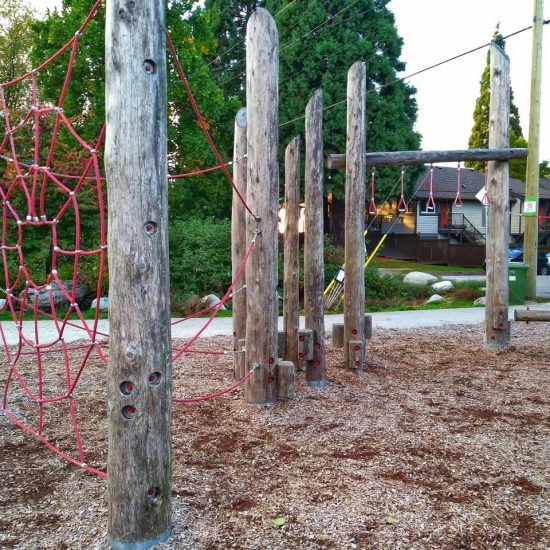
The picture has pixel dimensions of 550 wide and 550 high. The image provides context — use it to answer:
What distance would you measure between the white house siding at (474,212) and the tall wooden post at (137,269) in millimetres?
30322

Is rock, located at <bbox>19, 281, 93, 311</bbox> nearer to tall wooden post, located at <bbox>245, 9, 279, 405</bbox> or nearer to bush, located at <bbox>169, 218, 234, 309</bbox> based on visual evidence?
bush, located at <bbox>169, 218, 234, 309</bbox>

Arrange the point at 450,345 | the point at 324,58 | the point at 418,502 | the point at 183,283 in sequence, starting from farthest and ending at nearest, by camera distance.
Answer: the point at 324,58 → the point at 183,283 → the point at 450,345 → the point at 418,502

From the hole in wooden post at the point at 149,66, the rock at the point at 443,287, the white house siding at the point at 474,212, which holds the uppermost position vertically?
the white house siding at the point at 474,212

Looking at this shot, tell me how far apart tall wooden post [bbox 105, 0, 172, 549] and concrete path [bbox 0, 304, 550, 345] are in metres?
5.30

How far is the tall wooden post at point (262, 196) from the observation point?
4.37 m

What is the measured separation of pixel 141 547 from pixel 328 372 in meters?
3.46

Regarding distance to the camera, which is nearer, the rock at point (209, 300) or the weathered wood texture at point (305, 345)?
the weathered wood texture at point (305, 345)

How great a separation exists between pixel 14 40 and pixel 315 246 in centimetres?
1918

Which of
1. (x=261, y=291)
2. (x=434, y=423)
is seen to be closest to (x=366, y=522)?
(x=434, y=423)

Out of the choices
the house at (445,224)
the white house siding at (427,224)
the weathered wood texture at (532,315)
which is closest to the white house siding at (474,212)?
the house at (445,224)

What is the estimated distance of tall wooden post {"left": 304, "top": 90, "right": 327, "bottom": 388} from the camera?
512cm

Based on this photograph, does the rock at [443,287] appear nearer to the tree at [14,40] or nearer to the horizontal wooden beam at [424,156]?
the horizontal wooden beam at [424,156]

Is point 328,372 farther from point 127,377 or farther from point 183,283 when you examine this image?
point 183,283

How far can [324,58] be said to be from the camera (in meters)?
20.6
